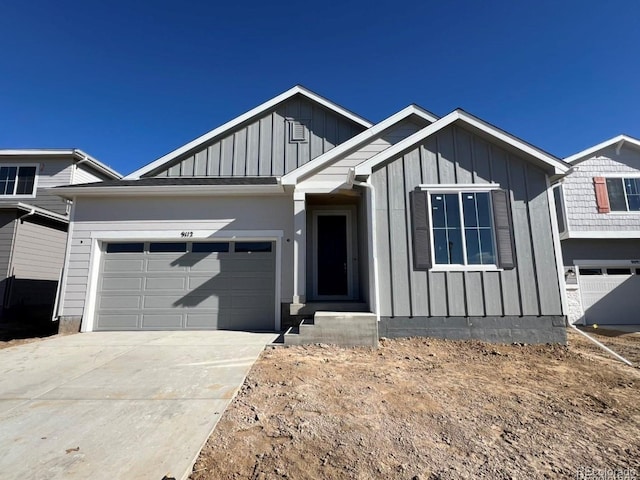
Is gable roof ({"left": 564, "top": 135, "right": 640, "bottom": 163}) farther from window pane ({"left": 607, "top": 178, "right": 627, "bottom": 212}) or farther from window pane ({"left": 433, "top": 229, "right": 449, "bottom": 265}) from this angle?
window pane ({"left": 433, "top": 229, "right": 449, "bottom": 265})

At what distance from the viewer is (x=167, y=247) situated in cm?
740

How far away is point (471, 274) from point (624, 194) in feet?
30.5

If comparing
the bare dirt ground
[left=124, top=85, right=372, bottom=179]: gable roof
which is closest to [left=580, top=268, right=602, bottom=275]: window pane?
the bare dirt ground

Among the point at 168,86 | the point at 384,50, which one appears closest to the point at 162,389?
the point at 384,50

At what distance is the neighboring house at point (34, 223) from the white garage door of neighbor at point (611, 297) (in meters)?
16.3

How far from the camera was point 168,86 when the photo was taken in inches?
450

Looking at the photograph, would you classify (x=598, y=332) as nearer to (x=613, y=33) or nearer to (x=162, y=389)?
(x=613, y=33)

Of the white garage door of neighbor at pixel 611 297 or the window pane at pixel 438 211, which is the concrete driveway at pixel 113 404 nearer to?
the window pane at pixel 438 211

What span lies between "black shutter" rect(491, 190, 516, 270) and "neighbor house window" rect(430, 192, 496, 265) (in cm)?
10

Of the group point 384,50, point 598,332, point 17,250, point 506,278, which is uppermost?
point 384,50

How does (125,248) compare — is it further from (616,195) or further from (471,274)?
(616,195)

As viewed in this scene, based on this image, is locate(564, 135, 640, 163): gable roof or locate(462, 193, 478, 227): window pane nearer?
locate(462, 193, 478, 227): window pane

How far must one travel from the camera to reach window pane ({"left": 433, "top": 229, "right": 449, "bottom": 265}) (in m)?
5.80

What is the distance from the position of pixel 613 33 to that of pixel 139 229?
13631 millimetres
